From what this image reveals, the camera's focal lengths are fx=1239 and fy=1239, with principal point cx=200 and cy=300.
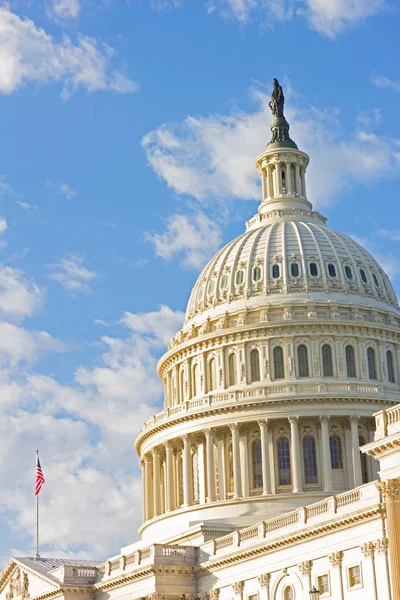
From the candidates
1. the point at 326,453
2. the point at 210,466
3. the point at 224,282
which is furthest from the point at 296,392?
the point at 224,282

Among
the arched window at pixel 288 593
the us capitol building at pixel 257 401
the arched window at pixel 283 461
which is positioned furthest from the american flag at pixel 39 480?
the arched window at pixel 288 593

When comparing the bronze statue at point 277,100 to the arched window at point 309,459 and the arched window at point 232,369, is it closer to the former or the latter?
the arched window at point 232,369

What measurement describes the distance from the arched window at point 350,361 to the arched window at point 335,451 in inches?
245

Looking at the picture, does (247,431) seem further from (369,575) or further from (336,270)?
(369,575)

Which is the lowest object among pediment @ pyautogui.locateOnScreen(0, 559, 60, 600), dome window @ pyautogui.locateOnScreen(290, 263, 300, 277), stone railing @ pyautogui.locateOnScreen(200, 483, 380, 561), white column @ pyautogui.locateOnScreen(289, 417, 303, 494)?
stone railing @ pyautogui.locateOnScreen(200, 483, 380, 561)

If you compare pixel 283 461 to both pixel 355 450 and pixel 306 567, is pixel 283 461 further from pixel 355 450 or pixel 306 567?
pixel 306 567

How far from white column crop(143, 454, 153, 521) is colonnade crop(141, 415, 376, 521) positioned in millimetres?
2178

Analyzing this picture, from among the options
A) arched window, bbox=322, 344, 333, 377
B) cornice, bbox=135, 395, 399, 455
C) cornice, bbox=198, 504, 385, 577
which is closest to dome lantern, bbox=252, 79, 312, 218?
arched window, bbox=322, 344, 333, 377

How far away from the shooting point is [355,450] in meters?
103

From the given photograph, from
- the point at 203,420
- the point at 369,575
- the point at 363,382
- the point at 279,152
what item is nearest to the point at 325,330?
the point at 363,382

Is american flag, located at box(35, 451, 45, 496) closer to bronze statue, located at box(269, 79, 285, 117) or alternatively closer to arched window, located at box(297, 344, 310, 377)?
arched window, located at box(297, 344, 310, 377)

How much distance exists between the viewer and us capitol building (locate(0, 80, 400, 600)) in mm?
95250

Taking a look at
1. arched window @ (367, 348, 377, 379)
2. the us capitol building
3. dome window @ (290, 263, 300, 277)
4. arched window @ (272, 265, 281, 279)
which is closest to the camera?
the us capitol building

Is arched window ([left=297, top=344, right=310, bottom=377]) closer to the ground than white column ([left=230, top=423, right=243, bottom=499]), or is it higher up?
higher up
